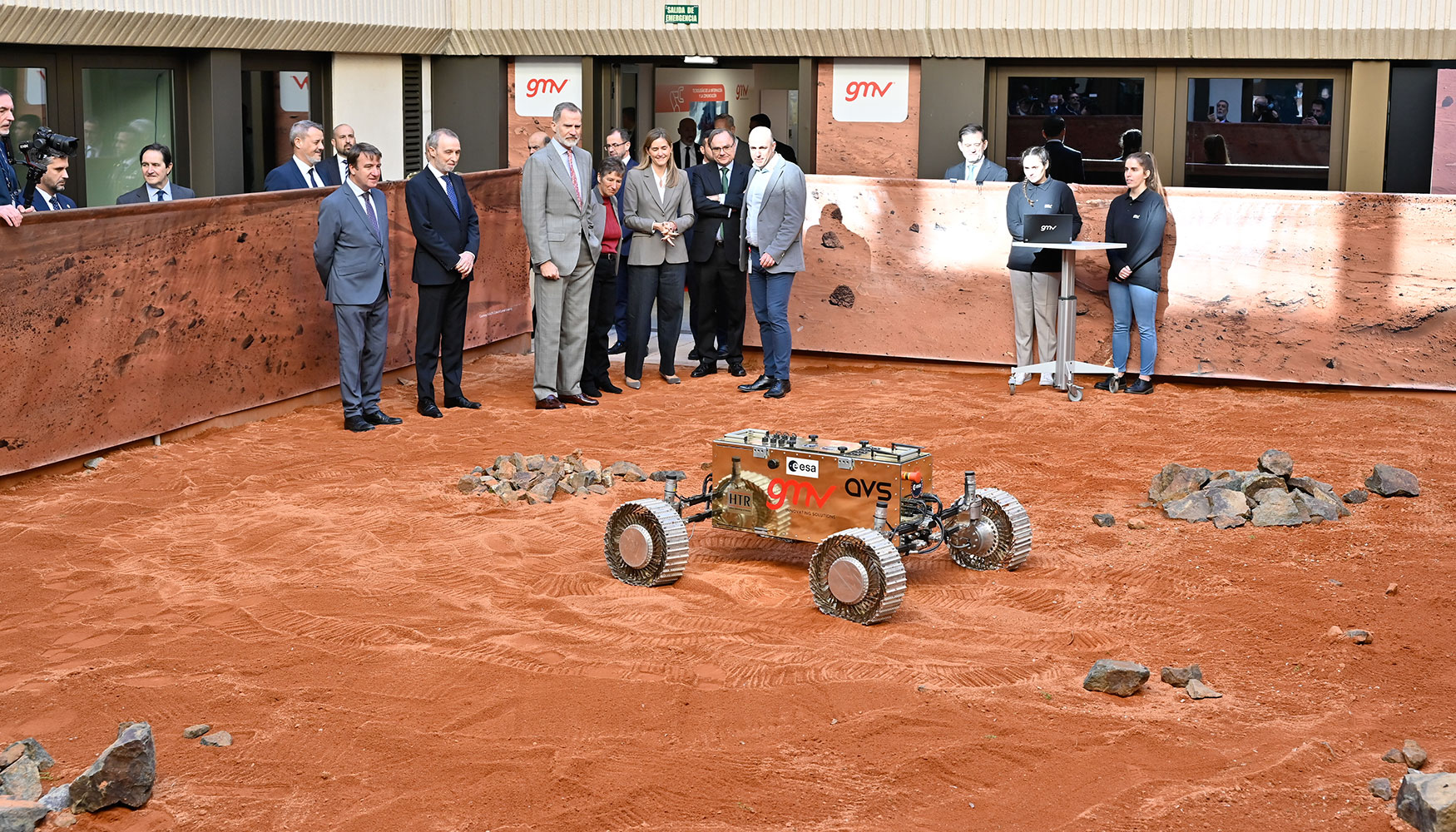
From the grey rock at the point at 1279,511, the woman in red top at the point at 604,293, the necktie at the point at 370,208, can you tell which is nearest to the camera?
the grey rock at the point at 1279,511

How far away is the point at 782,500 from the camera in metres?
7.42

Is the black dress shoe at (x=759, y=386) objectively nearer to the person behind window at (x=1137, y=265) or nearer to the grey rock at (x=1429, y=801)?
the person behind window at (x=1137, y=265)

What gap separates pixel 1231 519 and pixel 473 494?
4242mm

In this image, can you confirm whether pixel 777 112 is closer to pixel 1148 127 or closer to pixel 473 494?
pixel 1148 127

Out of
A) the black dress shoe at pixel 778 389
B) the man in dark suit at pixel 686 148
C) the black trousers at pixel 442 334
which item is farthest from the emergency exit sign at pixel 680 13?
the black trousers at pixel 442 334

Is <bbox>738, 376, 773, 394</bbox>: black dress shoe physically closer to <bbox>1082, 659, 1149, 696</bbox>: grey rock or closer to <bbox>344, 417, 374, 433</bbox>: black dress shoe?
<bbox>344, 417, 374, 433</bbox>: black dress shoe

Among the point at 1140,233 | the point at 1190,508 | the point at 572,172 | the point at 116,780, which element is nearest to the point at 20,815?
the point at 116,780

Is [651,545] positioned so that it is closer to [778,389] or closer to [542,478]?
[542,478]

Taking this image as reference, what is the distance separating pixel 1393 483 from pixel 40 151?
8.49 metres

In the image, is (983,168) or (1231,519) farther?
(983,168)

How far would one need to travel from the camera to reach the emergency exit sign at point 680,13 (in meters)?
Result: 16.0

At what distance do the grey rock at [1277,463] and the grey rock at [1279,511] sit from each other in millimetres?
285

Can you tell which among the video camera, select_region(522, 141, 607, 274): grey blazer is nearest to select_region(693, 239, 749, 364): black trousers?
select_region(522, 141, 607, 274): grey blazer

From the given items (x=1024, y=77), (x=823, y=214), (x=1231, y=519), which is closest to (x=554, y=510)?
(x=1231, y=519)
